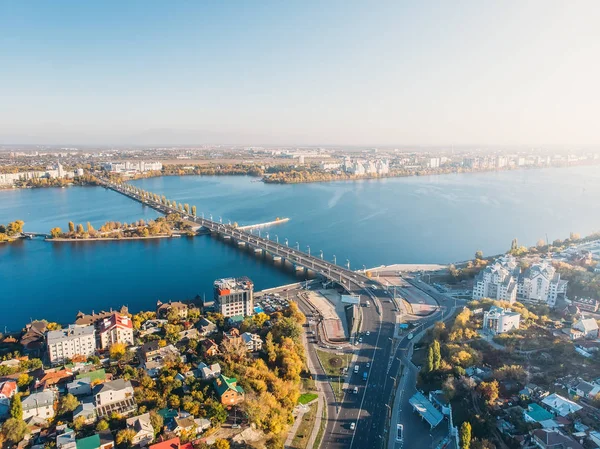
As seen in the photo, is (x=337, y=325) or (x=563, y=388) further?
(x=337, y=325)

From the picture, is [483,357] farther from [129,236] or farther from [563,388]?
[129,236]

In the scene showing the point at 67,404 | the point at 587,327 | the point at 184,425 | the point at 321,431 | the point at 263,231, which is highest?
the point at 587,327

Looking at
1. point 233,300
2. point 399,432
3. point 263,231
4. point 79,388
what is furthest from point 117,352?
point 263,231

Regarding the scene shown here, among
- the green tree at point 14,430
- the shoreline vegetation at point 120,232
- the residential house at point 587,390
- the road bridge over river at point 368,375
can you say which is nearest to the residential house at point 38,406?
the green tree at point 14,430

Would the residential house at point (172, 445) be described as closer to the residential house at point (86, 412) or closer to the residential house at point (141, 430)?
the residential house at point (141, 430)

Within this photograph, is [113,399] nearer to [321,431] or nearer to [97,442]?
[97,442]

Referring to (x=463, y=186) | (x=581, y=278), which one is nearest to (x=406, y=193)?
(x=463, y=186)
